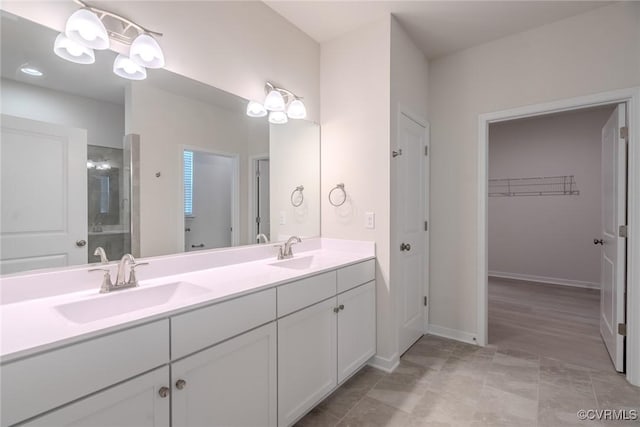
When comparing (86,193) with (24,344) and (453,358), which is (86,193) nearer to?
(24,344)

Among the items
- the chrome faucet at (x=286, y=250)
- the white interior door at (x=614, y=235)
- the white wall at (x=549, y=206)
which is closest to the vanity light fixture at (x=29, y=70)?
the chrome faucet at (x=286, y=250)

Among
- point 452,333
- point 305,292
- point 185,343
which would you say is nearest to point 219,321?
point 185,343

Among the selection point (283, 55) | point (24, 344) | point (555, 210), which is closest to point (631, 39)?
point (283, 55)

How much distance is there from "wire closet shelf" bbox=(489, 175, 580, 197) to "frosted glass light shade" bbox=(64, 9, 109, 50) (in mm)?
5581

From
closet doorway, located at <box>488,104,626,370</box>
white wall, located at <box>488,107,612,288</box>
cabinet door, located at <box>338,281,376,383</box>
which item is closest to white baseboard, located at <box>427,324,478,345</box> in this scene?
closet doorway, located at <box>488,104,626,370</box>

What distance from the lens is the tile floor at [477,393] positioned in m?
1.77

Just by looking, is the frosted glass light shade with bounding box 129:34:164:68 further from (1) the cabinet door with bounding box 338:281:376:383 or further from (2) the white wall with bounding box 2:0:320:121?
(1) the cabinet door with bounding box 338:281:376:383

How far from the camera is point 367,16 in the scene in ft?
7.51

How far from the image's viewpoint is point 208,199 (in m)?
1.91

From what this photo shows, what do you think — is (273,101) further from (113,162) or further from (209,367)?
(209,367)

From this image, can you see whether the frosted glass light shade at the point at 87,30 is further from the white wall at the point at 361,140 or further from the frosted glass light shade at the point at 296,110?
the white wall at the point at 361,140

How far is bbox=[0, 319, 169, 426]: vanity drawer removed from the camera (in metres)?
0.79

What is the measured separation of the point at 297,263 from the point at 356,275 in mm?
426

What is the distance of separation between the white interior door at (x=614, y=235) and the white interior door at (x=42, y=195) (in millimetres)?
3328
